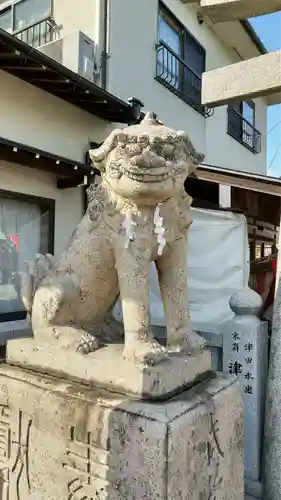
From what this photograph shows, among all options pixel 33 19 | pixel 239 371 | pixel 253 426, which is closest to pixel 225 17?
pixel 239 371

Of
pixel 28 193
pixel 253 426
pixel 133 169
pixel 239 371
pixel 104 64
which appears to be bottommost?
pixel 253 426

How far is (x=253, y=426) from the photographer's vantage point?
272 centimetres

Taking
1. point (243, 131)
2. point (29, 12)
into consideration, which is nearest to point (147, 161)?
point (29, 12)

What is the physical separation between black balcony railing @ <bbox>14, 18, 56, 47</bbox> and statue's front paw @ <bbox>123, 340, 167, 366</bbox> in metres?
5.23

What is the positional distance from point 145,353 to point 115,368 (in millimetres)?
169

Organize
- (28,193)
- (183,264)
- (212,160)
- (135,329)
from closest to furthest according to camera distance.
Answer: (135,329), (183,264), (28,193), (212,160)

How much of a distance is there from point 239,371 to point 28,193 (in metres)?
2.93

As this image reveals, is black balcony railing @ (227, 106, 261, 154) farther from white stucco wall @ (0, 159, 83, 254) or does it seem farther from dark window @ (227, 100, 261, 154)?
white stucco wall @ (0, 159, 83, 254)

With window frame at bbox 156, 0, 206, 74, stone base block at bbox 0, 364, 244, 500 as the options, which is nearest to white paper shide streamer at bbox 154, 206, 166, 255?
stone base block at bbox 0, 364, 244, 500

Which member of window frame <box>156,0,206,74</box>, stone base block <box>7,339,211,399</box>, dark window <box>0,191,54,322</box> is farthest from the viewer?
window frame <box>156,0,206,74</box>

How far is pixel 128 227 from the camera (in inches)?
71.9

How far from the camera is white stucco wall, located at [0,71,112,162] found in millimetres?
4105

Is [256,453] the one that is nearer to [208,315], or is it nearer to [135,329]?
[135,329]

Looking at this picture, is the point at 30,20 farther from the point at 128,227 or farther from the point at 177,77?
the point at 128,227
